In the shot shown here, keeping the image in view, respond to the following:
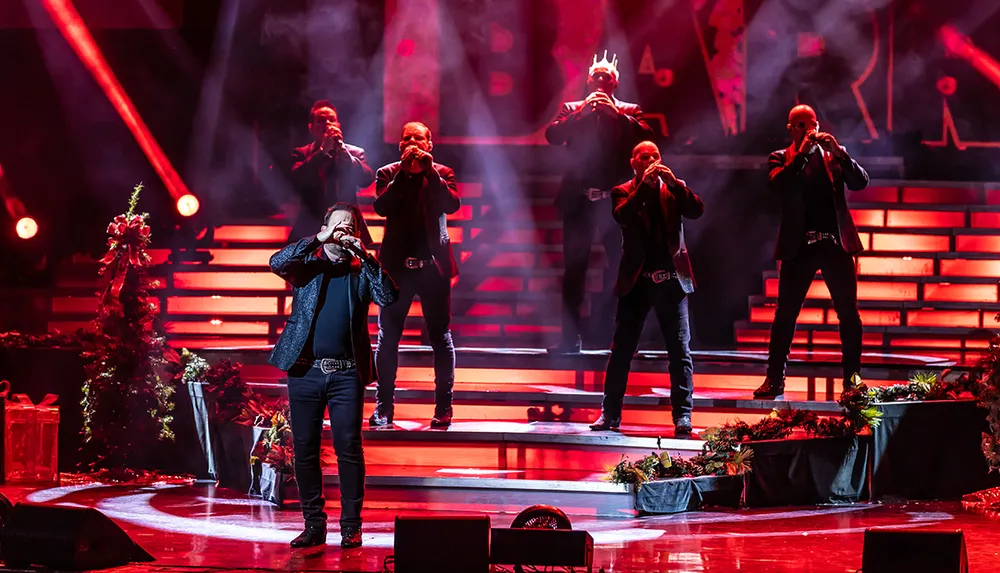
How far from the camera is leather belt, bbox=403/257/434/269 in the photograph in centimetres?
695

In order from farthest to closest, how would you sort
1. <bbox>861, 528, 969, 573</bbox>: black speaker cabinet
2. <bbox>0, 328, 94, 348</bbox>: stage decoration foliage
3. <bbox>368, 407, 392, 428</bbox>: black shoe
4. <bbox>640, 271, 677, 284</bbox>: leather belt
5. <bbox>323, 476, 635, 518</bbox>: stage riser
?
<bbox>0, 328, 94, 348</bbox>: stage decoration foliage
<bbox>368, 407, 392, 428</bbox>: black shoe
<bbox>640, 271, 677, 284</bbox>: leather belt
<bbox>323, 476, 635, 518</bbox>: stage riser
<bbox>861, 528, 969, 573</bbox>: black speaker cabinet

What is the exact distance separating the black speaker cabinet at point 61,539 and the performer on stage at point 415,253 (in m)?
2.44

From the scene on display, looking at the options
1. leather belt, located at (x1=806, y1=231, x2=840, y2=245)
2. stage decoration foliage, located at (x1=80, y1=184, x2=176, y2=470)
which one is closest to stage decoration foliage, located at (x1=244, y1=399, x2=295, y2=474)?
stage decoration foliage, located at (x1=80, y1=184, x2=176, y2=470)

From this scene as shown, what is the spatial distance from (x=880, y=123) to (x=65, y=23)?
26.9ft

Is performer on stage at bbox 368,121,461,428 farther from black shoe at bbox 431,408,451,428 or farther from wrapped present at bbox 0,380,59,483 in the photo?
wrapped present at bbox 0,380,59,483

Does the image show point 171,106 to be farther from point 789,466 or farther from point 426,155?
point 789,466

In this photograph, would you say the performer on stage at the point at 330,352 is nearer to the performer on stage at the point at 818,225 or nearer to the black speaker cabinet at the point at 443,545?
the black speaker cabinet at the point at 443,545

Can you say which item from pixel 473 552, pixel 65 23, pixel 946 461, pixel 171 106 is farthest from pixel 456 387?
pixel 65 23

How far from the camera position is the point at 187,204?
10.6 metres

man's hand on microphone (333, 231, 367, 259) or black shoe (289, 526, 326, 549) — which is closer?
man's hand on microphone (333, 231, 367, 259)

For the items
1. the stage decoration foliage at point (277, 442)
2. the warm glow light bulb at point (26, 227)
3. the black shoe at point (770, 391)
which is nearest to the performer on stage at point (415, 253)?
the stage decoration foliage at point (277, 442)

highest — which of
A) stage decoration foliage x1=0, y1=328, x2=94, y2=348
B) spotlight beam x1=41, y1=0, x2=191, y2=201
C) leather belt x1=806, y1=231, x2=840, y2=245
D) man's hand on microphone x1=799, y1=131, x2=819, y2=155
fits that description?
spotlight beam x1=41, y1=0, x2=191, y2=201

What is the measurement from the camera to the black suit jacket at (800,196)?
7.11m

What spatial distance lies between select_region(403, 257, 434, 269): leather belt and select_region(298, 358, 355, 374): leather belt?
183cm
